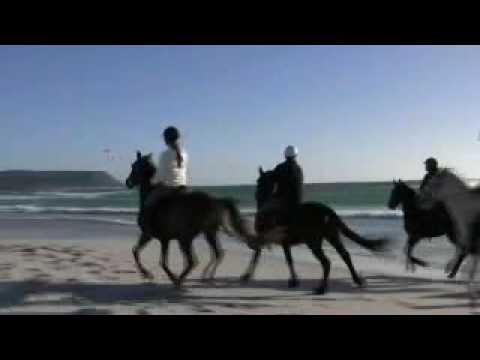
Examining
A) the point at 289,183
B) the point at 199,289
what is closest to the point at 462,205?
the point at 289,183

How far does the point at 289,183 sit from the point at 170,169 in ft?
6.60

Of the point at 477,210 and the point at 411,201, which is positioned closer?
the point at 477,210

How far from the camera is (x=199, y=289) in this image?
27.6 ft

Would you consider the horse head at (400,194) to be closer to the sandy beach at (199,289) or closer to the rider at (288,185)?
the sandy beach at (199,289)

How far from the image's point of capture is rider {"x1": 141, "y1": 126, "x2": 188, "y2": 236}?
322 inches

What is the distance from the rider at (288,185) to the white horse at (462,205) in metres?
2.12

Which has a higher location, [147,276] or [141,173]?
[141,173]

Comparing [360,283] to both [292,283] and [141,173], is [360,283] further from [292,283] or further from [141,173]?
[141,173]

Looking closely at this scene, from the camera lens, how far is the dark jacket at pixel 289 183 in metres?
8.62

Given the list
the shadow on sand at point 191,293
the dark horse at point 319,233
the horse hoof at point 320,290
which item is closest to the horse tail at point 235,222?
the dark horse at point 319,233
